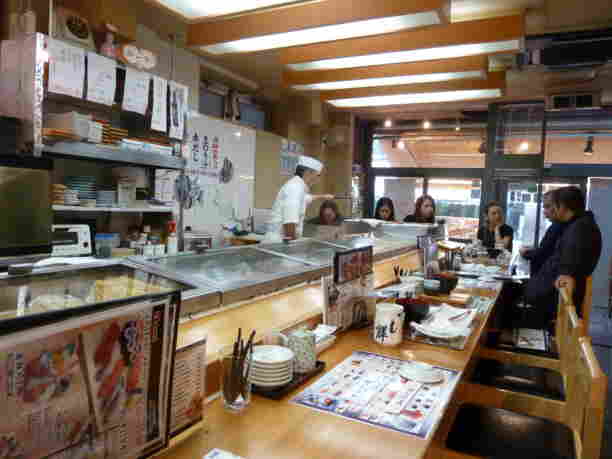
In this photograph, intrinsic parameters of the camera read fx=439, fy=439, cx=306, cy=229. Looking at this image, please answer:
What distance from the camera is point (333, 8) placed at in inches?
120

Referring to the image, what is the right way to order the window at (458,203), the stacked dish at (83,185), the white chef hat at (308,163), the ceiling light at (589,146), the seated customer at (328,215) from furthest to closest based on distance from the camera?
1. the window at (458,203)
2. the ceiling light at (589,146)
3. the seated customer at (328,215)
4. the white chef hat at (308,163)
5. the stacked dish at (83,185)

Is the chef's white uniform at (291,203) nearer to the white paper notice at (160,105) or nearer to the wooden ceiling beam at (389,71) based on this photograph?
the wooden ceiling beam at (389,71)

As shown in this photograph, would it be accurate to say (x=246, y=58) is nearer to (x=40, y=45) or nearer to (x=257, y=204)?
(x=257, y=204)

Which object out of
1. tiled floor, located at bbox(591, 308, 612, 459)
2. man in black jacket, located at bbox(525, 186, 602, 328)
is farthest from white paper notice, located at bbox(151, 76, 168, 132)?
tiled floor, located at bbox(591, 308, 612, 459)

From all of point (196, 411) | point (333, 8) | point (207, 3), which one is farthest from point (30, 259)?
point (333, 8)

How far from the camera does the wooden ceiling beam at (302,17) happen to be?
2.90 m

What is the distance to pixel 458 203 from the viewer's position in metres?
9.04

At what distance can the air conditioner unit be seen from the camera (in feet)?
18.4

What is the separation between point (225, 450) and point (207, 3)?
2.81m

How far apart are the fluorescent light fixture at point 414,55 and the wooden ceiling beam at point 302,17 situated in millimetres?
651

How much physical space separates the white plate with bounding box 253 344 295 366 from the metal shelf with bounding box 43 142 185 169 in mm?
2581

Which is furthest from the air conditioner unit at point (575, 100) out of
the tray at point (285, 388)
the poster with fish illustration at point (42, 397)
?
the poster with fish illustration at point (42, 397)

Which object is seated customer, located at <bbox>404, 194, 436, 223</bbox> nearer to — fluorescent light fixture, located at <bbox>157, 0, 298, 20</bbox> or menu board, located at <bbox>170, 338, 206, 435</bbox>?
fluorescent light fixture, located at <bbox>157, 0, 298, 20</bbox>

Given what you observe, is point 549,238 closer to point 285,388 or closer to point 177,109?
point 285,388
